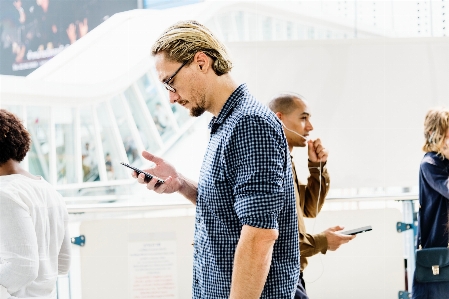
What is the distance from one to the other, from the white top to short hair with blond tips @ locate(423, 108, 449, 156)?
5.18 ft

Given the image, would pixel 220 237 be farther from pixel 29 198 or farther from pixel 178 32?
pixel 29 198

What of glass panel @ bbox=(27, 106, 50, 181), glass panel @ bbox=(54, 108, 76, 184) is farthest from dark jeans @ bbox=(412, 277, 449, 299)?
glass panel @ bbox=(27, 106, 50, 181)

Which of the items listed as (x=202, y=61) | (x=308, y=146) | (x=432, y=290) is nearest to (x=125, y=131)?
(x=308, y=146)

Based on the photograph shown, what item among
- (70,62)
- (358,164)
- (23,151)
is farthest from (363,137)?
(23,151)

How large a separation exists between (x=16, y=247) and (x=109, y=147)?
4.00 ft

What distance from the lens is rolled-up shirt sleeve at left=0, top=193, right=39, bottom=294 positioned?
1674mm

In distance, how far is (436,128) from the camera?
8.33ft

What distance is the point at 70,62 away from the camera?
2.82 meters

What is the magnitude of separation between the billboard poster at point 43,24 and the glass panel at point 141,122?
15.1 inches

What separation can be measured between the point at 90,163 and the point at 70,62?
1.66ft

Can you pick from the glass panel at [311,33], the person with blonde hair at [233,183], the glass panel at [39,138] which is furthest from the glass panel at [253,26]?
the person with blonde hair at [233,183]

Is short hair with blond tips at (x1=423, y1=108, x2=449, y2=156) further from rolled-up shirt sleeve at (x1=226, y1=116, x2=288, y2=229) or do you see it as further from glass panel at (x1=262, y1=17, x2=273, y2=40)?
rolled-up shirt sleeve at (x1=226, y1=116, x2=288, y2=229)

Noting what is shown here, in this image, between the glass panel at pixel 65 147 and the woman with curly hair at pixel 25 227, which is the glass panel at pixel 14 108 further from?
the woman with curly hair at pixel 25 227

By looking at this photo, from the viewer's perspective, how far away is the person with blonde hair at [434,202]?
7.89 ft
